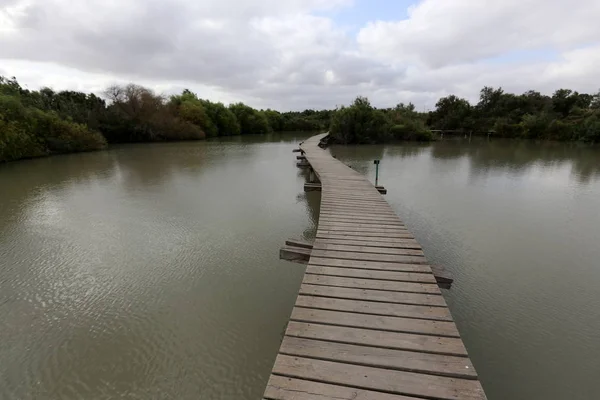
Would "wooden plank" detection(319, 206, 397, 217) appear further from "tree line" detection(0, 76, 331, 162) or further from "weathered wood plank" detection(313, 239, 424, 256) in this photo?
"tree line" detection(0, 76, 331, 162)

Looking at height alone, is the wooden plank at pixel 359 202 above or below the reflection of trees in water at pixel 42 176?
above

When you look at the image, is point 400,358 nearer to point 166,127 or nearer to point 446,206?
point 446,206

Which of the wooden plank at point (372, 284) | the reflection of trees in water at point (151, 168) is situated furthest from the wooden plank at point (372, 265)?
the reflection of trees in water at point (151, 168)

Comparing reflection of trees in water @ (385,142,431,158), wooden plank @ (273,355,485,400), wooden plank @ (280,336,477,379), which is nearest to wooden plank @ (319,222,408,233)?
wooden plank @ (280,336,477,379)

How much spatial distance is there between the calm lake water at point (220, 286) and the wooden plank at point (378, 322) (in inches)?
→ 30.7

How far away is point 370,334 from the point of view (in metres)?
2.24

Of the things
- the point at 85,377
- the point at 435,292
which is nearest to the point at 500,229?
the point at 435,292

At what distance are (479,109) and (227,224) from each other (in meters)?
46.9

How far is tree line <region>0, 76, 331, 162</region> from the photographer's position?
15.0m

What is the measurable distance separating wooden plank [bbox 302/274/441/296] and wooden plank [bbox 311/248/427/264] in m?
0.47

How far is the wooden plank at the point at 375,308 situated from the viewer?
8.05 ft

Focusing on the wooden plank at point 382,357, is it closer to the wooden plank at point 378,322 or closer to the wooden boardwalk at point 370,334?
the wooden boardwalk at point 370,334

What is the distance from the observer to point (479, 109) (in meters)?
42.4

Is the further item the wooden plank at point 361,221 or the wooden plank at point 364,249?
the wooden plank at point 361,221
